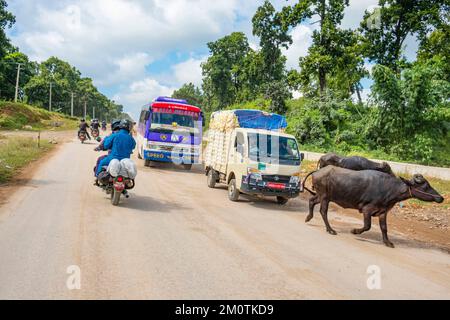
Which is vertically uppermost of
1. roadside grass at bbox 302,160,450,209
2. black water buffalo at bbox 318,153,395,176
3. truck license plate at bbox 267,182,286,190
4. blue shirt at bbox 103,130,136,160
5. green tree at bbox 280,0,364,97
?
green tree at bbox 280,0,364,97

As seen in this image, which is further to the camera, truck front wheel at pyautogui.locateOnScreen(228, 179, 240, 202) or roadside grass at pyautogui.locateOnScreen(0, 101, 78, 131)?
roadside grass at pyautogui.locateOnScreen(0, 101, 78, 131)

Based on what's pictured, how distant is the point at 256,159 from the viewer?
1197 cm

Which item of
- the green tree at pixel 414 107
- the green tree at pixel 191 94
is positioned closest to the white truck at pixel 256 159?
the green tree at pixel 414 107

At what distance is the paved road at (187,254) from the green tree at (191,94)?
318 feet

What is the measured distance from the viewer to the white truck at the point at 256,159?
11.7m

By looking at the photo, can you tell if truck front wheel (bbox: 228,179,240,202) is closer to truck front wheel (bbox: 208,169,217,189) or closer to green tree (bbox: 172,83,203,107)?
truck front wheel (bbox: 208,169,217,189)

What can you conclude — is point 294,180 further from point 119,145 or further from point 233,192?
point 119,145

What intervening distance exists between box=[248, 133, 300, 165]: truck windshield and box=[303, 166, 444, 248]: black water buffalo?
9.85 feet

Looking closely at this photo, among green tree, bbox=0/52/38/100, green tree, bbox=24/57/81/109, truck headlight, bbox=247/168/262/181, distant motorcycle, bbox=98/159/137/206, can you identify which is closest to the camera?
distant motorcycle, bbox=98/159/137/206

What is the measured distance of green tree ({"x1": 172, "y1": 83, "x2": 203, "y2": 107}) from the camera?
10686 cm

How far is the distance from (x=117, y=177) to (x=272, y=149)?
16.1 ft

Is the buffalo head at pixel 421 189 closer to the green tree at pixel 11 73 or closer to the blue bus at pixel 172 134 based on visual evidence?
the blue bus at pixel 172 134

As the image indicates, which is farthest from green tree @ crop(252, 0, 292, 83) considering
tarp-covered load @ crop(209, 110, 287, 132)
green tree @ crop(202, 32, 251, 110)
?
tarp-covered load @ crop(209, 110, 287, 132)
